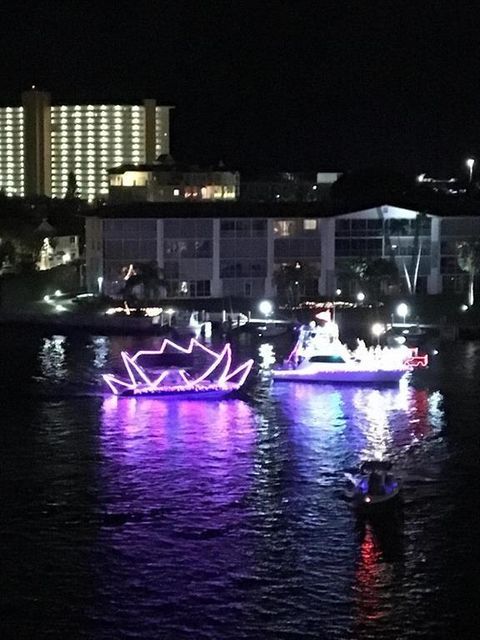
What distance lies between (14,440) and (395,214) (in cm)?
1903

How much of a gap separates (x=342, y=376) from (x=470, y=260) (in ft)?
37.8

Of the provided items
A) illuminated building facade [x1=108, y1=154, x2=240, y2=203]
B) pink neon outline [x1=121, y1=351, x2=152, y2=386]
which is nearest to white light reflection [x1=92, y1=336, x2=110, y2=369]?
pink neon outline [x1=121, y1=351, x2=152, y2=386]

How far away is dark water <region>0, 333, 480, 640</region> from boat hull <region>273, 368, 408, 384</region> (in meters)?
0.62

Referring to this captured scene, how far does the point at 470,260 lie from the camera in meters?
34.6

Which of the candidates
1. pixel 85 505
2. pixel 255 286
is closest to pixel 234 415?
pixel 85 505

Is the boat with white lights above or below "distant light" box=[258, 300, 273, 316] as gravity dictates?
below

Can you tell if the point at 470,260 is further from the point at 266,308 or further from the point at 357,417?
the point at 357,417

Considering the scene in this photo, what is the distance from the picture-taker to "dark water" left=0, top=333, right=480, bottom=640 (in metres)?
12.4

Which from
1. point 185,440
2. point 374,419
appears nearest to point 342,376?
point 374,419

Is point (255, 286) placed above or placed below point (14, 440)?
above

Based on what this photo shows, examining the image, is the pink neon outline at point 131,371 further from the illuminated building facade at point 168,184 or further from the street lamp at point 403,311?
the illuminated building facade at point 168,184

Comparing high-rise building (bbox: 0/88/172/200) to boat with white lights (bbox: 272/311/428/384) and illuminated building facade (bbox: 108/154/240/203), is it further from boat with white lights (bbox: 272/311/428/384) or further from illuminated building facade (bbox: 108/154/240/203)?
boat with white lights (bbox: 272/311/428/384)

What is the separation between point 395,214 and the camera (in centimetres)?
3588

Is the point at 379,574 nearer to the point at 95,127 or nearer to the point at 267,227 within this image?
the point at 267,227
